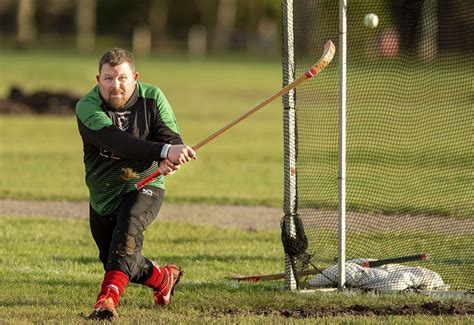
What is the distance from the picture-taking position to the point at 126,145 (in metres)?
6.89

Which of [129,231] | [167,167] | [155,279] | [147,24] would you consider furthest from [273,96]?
[147,24]

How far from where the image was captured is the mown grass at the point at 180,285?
278 inches

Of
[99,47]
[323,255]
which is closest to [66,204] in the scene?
[323,255]

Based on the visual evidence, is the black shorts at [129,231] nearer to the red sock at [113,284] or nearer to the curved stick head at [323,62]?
the red sock at [113,284]

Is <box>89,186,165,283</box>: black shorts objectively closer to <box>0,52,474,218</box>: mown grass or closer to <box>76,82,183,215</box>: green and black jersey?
<box>76,82,183,215</box>: green and black jersey

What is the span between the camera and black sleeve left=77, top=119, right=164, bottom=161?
6.89 m

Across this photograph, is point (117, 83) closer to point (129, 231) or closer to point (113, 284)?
point (129, 231)

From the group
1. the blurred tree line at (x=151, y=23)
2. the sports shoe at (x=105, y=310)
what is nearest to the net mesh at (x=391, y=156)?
the sports shoe at (x=105, y=310)

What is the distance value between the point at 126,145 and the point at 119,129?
172mm

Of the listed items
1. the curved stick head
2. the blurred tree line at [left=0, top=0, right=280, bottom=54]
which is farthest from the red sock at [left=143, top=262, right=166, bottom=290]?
the blurred tree line at [left=0, top=0, right=280, bottom=54]

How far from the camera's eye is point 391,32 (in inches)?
458

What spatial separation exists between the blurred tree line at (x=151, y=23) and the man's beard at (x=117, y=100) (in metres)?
64.5

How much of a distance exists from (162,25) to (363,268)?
244 ft

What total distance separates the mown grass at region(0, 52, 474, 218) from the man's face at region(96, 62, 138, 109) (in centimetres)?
265
